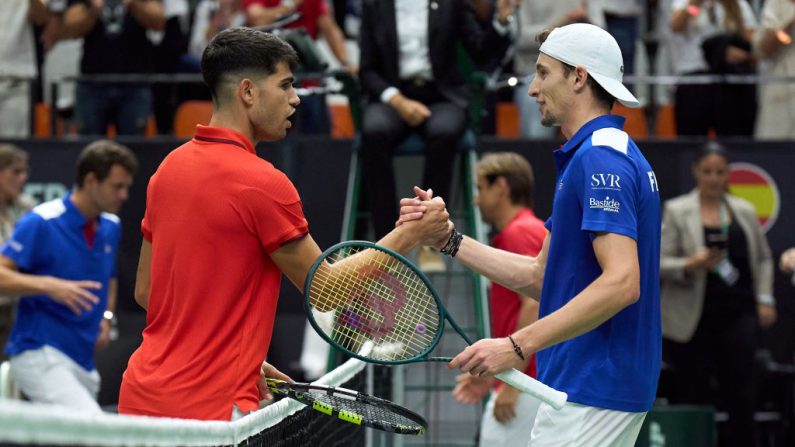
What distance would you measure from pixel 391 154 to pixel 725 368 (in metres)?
2.89

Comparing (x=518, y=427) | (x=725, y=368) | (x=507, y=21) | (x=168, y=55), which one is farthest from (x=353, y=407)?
(x=168, y=55)

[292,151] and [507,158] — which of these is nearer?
[507,158]

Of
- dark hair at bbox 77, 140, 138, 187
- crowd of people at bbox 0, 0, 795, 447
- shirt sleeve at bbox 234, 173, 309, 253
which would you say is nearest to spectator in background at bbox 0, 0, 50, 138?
crowd of people at bbox 0, 0, 795, 447

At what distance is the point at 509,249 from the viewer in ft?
21.8

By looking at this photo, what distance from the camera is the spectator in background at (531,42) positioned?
34.1ft

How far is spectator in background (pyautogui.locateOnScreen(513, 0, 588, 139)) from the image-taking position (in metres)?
10.4

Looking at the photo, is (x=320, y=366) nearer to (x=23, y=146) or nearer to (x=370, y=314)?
(x=23, y=146)

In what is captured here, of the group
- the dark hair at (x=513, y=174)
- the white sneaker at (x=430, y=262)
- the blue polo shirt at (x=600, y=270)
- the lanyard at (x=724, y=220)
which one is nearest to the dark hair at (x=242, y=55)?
the blue polo shirt at (x=600, y=270)

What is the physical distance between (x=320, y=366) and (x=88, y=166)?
230cm

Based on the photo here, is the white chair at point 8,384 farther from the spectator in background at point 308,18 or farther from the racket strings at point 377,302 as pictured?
the racket strings at point 377,302

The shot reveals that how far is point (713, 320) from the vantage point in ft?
30.3

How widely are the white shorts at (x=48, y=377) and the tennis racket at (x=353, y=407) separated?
3.94m

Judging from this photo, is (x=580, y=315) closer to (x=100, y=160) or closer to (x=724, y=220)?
(x=100, y=160)

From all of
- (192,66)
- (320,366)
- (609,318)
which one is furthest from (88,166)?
(609,318)
